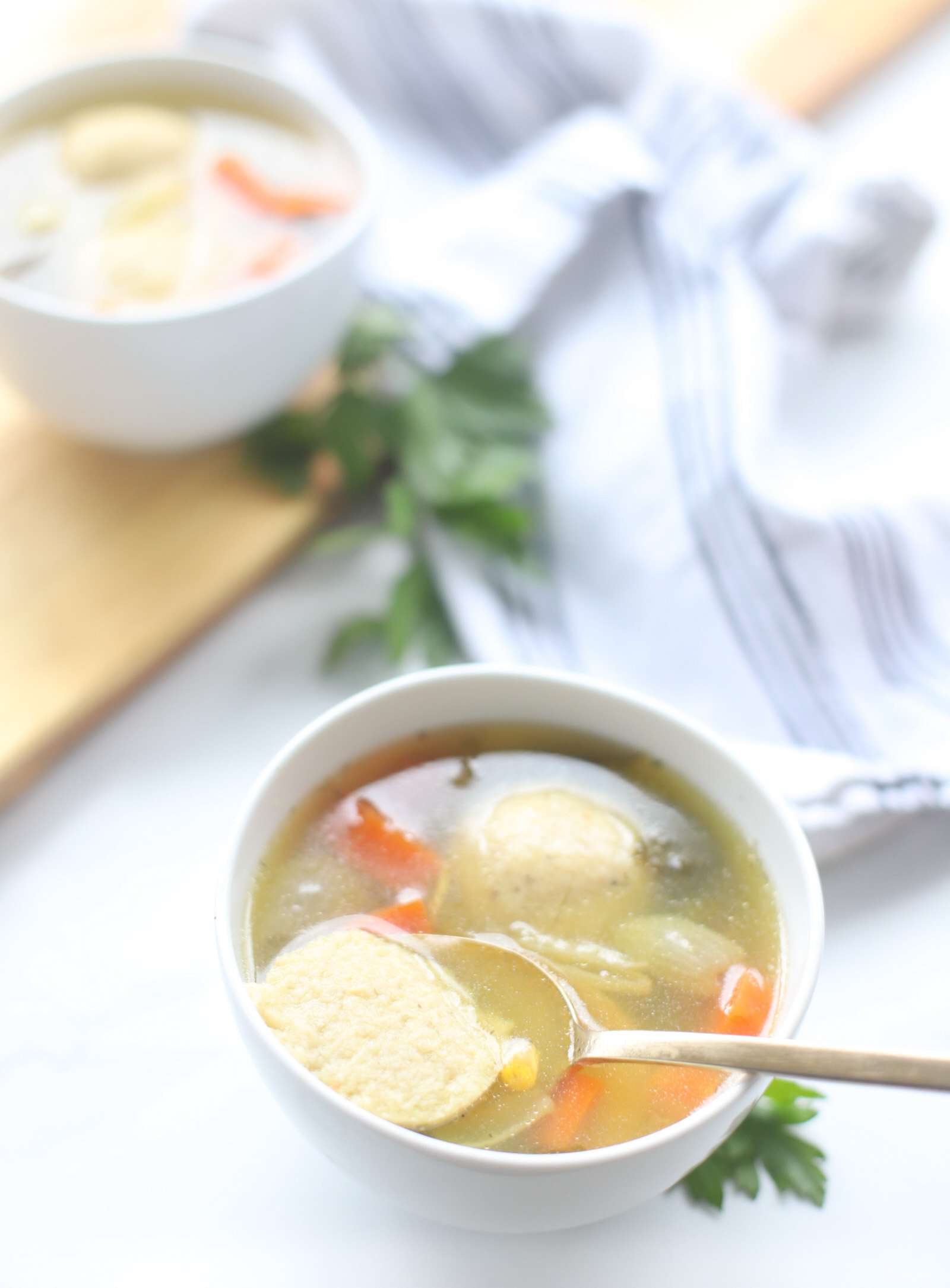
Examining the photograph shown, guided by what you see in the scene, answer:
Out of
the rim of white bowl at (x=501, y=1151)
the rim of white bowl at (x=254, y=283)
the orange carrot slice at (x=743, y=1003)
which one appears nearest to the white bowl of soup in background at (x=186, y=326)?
the rim of white bowl at (x=254, y=283)

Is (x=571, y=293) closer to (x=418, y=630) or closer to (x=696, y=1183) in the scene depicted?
(x=418, y=630)

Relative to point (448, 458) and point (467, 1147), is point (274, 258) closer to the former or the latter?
point (448, 458)

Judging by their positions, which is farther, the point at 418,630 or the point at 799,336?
the point at 799,336

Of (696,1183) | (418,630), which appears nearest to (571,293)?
(418,630)

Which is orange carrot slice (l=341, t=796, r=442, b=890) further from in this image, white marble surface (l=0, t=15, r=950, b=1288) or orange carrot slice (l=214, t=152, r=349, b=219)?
orange carrot slice (l=214, t=152, r=349, b=219)

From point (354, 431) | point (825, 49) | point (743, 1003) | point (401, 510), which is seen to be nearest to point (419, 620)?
point (401, 510)

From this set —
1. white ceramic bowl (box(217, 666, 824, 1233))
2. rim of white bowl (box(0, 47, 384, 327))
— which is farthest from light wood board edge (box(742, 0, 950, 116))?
white ceramic bowl (box(217, 666, 824, 1233))
